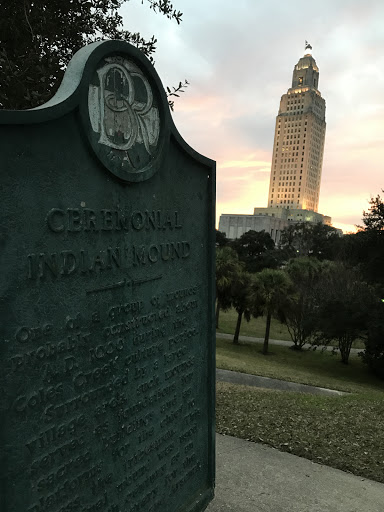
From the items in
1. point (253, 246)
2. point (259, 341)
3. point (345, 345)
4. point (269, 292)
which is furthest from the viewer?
point (253, 246)

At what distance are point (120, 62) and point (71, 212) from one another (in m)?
0.82

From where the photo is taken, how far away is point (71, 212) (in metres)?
1.99

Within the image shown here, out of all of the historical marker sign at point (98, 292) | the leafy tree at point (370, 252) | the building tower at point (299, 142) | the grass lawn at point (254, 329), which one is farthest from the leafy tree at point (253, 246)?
the building tower at point (299, 142)

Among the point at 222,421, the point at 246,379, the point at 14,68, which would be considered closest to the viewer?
the point at 14,68

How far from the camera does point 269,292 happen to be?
81.1 ft

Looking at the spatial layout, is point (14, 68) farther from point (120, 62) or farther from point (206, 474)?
point (206, 474)

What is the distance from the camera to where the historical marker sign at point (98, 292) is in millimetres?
1793

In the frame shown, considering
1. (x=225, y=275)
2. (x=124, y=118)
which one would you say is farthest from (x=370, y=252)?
(x=124, y=118)

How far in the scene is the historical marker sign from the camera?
1793 mm

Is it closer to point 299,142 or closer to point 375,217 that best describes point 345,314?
point 375,217

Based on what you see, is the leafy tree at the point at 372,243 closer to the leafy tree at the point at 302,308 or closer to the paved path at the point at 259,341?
the leafy tree at the point at 302,308

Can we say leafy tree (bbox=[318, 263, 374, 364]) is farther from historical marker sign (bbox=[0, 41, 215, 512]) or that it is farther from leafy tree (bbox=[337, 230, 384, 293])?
historical marker sign (bbox=[0, 41, 215, 512])

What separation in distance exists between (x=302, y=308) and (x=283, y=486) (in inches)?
935

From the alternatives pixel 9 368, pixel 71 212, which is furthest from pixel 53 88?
pixel 9 368
